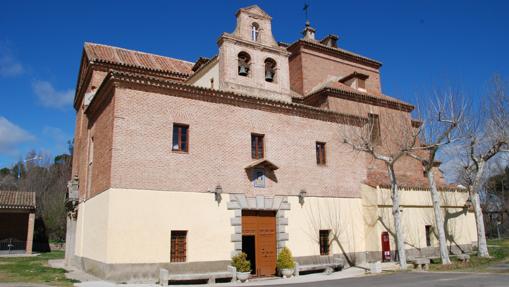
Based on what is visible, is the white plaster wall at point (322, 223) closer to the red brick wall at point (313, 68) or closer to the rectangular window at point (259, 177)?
the rectangular window at point (259, 177)

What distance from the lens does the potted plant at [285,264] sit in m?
16.9

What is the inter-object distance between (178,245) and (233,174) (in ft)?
11.8

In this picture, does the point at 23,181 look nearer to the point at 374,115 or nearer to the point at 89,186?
the point at 89,186

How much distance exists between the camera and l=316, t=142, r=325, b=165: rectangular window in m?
20.0

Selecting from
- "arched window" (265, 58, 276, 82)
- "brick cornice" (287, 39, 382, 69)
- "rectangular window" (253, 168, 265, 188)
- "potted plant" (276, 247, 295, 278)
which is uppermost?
"brick cornice" (287, 39, 382, 69)

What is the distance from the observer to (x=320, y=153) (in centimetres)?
2009

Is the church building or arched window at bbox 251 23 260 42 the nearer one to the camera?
the church building

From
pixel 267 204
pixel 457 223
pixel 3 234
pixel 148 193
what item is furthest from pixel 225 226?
pixel 3 234

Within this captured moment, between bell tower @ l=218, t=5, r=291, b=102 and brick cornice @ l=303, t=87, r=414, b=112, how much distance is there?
280 centimetres

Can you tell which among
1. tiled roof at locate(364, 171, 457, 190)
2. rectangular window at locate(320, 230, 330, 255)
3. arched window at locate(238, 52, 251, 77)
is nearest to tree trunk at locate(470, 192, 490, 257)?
tiled roof at locate(364, 171, 457, 190)

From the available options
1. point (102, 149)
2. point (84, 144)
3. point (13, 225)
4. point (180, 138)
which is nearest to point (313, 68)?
point (180, 138)

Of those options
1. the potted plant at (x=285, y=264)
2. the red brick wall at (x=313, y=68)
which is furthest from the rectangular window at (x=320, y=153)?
the red brick wall at (x=313, y=68)

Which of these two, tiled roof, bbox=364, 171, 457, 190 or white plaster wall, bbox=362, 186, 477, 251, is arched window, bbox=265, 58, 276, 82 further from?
white plaster wall, bbox=362, 186, 477, 251

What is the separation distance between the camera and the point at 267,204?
17.6 m
